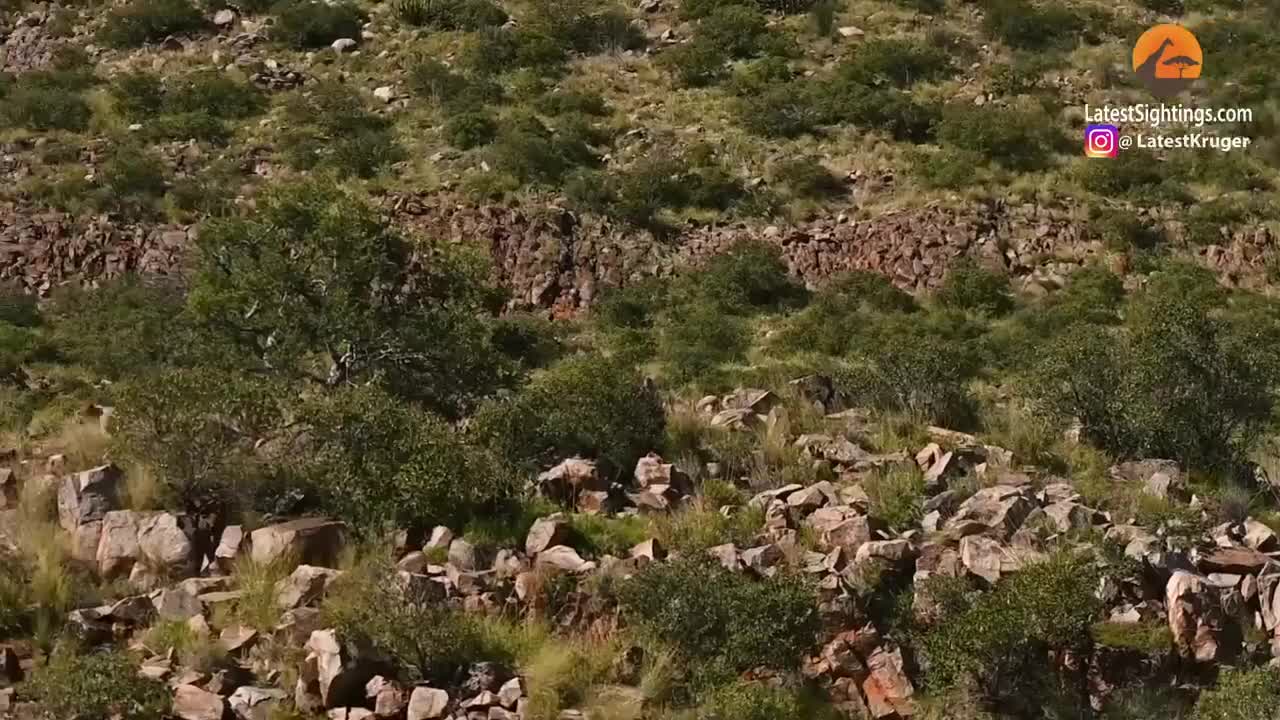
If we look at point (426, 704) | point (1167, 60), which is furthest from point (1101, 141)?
point (426, 704)

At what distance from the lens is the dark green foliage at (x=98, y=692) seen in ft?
17.4

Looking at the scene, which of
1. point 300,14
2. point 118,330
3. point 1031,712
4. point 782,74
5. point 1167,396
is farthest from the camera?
point 300,14

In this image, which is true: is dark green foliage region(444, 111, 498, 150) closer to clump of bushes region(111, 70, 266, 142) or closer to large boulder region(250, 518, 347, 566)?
clump of bushes region(111, 70, 266, 142)

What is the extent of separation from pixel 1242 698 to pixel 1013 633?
1.14 meters

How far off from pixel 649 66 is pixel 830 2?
17.7 ft

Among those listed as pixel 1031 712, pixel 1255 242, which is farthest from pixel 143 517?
pixel 1255 242

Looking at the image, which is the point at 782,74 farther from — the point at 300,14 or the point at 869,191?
the point at 300,14

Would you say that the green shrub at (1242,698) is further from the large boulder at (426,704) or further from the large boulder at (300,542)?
the large boulder at (300,542)

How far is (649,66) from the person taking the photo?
82.3 ft

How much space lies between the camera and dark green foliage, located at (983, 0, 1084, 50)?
25.2m

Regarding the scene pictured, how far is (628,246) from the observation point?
64.3 ft

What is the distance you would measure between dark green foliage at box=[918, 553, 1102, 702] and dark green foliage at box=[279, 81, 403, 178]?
17.0m

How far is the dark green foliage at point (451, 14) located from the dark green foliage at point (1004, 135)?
1132 cm

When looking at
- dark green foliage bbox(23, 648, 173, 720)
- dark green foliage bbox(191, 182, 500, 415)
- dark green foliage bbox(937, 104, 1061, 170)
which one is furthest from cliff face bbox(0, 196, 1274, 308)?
dark green foliage bbox(23, 648, 173, 720)
